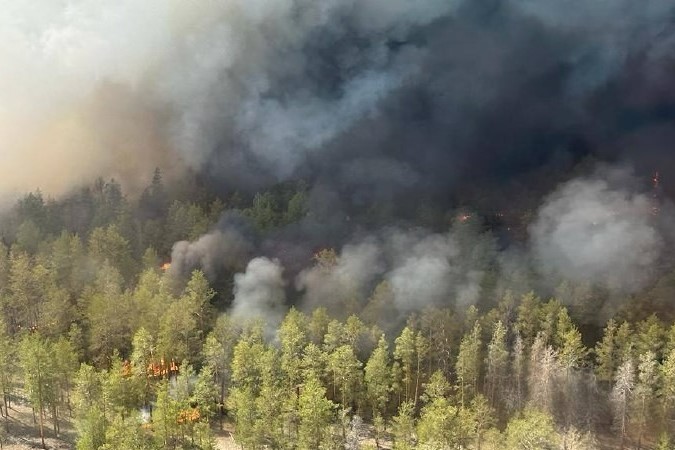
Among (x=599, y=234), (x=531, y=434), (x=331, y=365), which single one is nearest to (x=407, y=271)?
(x=331, y=365)

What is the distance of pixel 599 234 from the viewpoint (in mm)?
76625

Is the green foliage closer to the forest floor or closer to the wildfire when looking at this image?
the forest floor

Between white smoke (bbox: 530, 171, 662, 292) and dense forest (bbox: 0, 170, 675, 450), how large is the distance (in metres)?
3.84

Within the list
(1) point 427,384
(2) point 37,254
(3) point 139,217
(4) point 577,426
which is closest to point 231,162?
(3) point 139,217

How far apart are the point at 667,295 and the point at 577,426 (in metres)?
16.8

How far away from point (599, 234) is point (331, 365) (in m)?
38.6

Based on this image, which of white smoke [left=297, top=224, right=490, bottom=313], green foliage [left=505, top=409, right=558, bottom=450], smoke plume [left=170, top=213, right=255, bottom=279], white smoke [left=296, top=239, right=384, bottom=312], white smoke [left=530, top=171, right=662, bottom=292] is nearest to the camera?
green foliage [left=505, top=409, right=558, bottom=450]

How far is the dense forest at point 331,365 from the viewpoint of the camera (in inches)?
2061

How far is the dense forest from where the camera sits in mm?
52344

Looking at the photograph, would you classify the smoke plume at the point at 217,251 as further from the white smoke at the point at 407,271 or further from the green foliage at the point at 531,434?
the green foliage at the point at 531,434

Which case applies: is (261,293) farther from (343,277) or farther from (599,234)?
(599,234)

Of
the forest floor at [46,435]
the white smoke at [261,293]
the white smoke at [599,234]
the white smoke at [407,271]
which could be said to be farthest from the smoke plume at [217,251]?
the white smoke at [599,234]

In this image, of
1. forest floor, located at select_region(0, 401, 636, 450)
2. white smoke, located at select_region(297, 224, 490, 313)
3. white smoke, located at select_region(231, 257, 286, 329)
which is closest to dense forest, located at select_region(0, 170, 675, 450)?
forest floor, located at select_region(0, 401, 636, 450)

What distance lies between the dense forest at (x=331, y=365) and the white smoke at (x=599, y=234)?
3845mm
